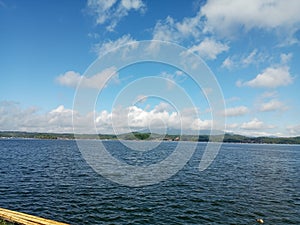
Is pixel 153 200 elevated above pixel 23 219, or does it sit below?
below

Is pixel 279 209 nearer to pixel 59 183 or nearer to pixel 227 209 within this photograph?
pixel 227 209

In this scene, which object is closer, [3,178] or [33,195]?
[33,195]

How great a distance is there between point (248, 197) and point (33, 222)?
29.1 m

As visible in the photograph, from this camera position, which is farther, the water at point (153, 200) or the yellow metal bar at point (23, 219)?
the water at point (153, 200)

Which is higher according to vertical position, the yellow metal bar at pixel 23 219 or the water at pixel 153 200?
the yellow metal bar at pixel 23 219

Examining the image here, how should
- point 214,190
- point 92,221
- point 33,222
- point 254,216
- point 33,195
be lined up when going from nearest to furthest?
point 33,222, point 92,221, point 254,216, point 33,195, point 214,190

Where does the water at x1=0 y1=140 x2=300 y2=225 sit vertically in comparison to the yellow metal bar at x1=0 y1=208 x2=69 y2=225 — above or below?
below

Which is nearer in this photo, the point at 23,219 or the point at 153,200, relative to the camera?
the point at 23,219

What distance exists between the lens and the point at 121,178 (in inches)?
1973

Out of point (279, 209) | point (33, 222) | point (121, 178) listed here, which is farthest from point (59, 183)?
point (279, 209)

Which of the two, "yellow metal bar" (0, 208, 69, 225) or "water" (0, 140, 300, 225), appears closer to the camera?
"yellow metal bar" (0, 208, 69, 225)

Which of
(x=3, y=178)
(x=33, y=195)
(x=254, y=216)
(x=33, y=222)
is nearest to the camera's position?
(x=33, y=222)

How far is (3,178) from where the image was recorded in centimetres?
4816

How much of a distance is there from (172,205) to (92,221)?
1072 centimetres
